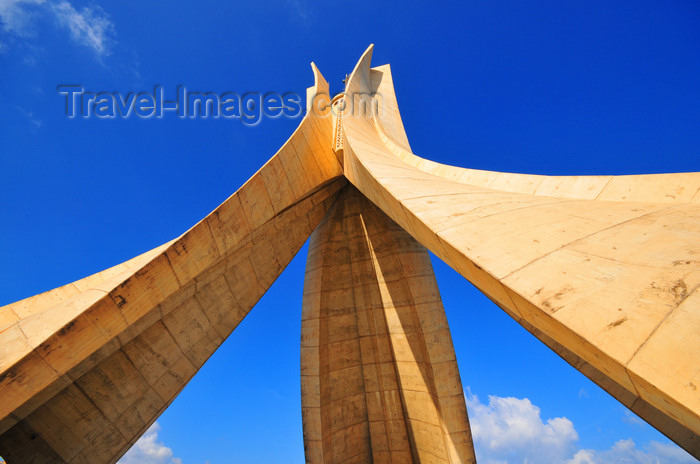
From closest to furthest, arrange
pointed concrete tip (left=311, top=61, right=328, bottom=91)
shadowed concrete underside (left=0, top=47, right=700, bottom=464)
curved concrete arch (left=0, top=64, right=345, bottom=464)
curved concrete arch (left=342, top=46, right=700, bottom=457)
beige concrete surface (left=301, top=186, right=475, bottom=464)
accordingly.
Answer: curved concrete arch (left=342, top=46, right=700, bottom=457)
shadowed concrete underside (left=0, top=47, right=700, bottom=464)
curved concrete arch (left=0, top=64, right=345, bottom=464)
beige concrete surface (left=301, top=186, right=475, bottom=464)
pointed concrete tip (left=311, top=61, right=328, bottom=91)

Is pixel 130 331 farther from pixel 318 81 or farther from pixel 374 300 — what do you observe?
pixel 318 81

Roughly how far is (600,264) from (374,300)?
310 inches

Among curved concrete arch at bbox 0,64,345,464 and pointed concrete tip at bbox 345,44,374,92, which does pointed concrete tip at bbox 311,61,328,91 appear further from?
curved concrete arch at bbox 0,64,345,464

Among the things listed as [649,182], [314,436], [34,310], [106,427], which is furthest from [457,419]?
[34,310]

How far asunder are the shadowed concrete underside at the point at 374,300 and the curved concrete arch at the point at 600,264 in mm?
12

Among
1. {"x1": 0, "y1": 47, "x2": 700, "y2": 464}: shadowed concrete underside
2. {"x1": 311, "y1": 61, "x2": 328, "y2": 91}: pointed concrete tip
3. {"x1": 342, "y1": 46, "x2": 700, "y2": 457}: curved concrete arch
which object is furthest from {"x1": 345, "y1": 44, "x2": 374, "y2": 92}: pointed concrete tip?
{"x1": 342, "y1": 46, "x2": 700, "y2": 457}: curved concrete arch

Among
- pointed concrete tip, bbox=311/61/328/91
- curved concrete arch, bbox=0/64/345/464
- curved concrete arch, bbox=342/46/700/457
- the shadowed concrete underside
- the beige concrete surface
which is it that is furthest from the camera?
pointed concrete tip, bbox=311/61/328/91

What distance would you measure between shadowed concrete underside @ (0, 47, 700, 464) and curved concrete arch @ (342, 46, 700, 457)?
0.04ft

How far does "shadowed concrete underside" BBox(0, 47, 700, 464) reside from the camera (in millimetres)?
1878

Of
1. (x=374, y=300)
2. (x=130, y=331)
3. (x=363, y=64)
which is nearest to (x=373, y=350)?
(x=374, y=300)

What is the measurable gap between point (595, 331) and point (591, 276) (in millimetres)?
441

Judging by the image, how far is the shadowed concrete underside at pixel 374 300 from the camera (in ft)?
6.16

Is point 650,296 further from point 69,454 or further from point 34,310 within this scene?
point 34,310

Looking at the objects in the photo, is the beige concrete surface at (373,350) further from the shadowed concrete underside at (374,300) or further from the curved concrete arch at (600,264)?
the curved concrete arch at (600,264)
